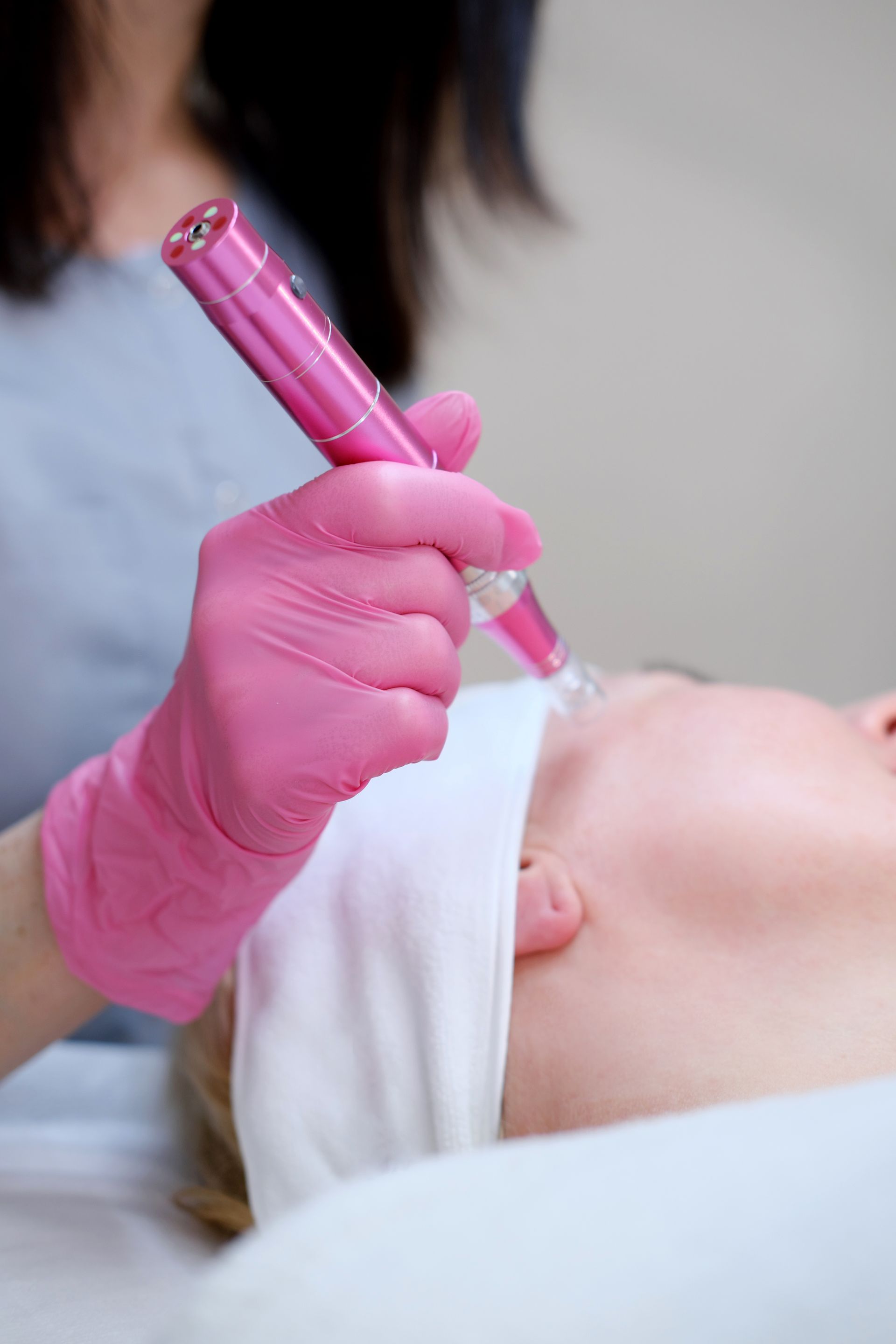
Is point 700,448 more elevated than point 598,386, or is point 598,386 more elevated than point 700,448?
point 598,386

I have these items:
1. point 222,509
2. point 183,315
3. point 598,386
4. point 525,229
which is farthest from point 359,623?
point 598,386

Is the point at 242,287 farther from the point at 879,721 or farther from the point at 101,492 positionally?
the point at 879,721

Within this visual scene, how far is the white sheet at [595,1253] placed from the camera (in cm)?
34

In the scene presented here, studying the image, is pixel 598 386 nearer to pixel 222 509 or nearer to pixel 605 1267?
pixel 222 509

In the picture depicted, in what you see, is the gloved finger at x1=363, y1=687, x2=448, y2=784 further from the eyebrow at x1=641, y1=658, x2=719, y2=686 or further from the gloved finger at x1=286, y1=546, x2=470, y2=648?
the eyebrow at x1=641, y1=658, x2=719, y2=686

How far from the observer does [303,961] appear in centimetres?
77

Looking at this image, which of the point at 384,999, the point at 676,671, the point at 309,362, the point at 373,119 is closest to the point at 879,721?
the point at 676,671

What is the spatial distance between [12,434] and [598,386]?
1.13 meters

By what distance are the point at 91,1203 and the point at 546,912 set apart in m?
0.43

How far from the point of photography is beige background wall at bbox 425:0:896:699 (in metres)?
1.64

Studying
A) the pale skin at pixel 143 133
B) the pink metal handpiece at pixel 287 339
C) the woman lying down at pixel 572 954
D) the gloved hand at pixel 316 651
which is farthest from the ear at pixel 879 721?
the pale skin at pixel 143 133

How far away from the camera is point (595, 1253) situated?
1.17 feet

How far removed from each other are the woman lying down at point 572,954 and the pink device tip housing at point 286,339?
0.32 meters

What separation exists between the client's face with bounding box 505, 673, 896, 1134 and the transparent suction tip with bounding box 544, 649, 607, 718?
0.05 m
